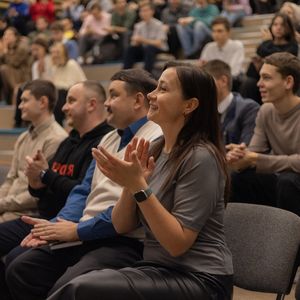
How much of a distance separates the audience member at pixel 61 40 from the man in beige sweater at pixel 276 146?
574 cm

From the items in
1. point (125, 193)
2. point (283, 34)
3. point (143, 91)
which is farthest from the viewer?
point (283, 34)

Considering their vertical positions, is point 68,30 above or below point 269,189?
below

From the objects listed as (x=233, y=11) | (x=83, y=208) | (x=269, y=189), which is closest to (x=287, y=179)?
(x=269, y=189)

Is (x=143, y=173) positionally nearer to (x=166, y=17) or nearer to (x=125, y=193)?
(x=125, y=193)

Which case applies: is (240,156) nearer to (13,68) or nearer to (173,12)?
(13,68)

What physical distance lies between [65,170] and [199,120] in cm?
143

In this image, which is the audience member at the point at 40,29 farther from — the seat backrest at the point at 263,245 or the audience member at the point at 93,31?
the seat backrest at the point at 263,245

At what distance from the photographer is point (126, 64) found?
9234 millimetres

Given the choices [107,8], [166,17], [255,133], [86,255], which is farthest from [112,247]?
[107,8]

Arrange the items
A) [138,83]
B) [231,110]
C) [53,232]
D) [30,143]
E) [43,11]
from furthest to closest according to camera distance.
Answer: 1. [43,11]
2. [231,110]
3. [30,143]
4. [138,83]
5. [53,232]

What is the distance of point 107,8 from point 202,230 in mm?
9411

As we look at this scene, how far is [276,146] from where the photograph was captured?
13.4 ft

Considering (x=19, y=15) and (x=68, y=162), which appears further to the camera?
(x=19, y=15)

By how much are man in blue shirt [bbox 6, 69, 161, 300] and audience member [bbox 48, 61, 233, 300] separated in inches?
19.3
